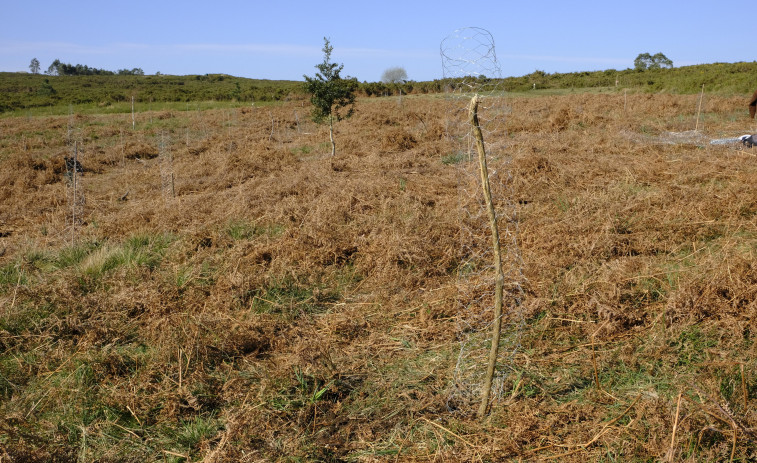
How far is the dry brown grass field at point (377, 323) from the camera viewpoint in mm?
2898

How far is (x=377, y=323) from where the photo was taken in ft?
14.9

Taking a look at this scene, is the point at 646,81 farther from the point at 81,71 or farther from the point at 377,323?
the point at 81,71

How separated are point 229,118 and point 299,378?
71.0ft

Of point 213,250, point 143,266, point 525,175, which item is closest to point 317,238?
point 213,250

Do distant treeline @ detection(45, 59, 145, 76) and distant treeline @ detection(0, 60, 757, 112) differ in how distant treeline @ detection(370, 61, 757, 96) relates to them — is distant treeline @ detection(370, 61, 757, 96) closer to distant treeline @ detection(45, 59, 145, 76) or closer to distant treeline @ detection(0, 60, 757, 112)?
distant treeline @ detection(0, 60, 757, 112)

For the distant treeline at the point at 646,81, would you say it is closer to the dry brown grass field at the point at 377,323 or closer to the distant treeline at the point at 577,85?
the distant treeline at the point at 577,85

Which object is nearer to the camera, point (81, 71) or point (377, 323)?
point (377, 323)

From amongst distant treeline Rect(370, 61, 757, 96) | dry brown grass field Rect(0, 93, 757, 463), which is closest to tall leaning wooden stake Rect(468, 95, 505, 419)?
dry brown grass field Rect(0, 93, 757, 463)

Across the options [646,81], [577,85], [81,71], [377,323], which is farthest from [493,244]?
[81,71]

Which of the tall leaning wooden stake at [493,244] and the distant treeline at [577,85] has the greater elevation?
the distant treeline at [577,85]

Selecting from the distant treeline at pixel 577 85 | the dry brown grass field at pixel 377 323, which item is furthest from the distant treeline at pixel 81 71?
the dry brown grass field at pixel 377 323

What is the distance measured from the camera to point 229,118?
76.8 feet

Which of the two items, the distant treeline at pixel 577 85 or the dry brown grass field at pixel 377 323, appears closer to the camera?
the dry brown grass field at pixel 377 323

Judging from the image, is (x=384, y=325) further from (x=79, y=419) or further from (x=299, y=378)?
Answer: (x=79, y=419)
